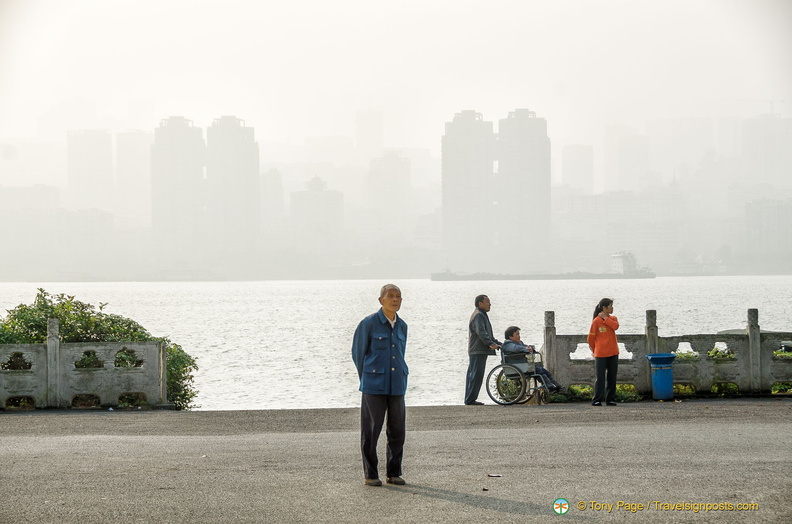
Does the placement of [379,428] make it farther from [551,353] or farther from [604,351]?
[551,353]

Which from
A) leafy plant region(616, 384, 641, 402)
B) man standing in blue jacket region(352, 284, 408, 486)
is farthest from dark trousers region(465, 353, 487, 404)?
man standing in blue jacket region(352, 284, 408, 486)

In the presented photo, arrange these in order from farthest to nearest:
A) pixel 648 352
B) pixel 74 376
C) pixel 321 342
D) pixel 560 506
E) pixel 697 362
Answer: pixel 321 342, pixel 648 352, pixel 697 362, pixel 74 376, pixel 560 506

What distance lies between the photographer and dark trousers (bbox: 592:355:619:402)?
1842 centimetres

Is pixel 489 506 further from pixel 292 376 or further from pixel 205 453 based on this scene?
pixel 292 376

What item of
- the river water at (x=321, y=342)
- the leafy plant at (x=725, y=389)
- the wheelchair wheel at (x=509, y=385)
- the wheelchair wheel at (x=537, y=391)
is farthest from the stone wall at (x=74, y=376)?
the river water at (x=321, y=342)

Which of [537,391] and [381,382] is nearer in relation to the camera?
[381,382]

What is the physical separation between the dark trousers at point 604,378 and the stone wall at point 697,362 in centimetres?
71

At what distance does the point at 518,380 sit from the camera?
738 inches

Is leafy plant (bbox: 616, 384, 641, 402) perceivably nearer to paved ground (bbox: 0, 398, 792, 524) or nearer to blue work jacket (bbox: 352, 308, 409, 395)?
paved ground (bbox: 0, 398, 792, 524)

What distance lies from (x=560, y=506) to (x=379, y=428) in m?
2.24

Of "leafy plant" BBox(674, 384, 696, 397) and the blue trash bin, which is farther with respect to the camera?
"leafy plant" BBox(674, 384, 696, 397)

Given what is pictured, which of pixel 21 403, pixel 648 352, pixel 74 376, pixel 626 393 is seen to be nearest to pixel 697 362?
pixel 648 352

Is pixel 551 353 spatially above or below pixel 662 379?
above

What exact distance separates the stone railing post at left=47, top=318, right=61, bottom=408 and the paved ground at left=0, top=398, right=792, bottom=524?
6.63 ft
